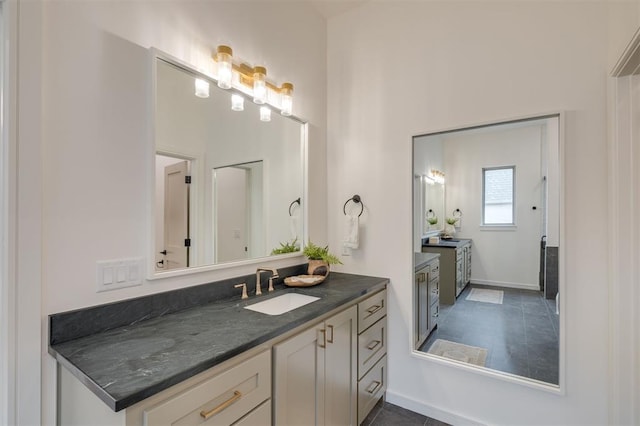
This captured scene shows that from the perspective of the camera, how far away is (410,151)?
210 centimetres

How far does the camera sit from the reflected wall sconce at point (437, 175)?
207 centimetres

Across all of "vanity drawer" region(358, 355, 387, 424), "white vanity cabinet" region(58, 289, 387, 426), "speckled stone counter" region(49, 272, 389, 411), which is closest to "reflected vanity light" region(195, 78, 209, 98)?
"speckled stone counter" region(49, 272, 389, 411)

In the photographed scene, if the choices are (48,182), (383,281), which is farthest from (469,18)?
(48,182)

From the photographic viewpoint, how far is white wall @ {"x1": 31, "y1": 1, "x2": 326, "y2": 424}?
1032mm

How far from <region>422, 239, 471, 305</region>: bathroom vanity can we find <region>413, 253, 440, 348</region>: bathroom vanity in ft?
0.13

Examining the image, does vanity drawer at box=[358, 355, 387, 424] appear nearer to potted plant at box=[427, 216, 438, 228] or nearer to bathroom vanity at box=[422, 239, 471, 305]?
bathroom vanity at box=[422, 239, 471, 305]

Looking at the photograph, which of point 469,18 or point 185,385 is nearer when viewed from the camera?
point 185,385

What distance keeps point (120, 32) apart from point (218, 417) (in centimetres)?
153

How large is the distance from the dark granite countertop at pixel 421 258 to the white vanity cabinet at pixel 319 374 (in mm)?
632

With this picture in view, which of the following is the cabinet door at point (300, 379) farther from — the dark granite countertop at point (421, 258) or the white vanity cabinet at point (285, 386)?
the dark granite countertop at point (421, 258)

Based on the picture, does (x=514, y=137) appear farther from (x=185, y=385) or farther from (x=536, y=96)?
(x=185, y=385)

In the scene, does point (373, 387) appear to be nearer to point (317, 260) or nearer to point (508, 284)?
point (317, 260)

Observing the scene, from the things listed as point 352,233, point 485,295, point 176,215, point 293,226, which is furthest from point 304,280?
point 485,295

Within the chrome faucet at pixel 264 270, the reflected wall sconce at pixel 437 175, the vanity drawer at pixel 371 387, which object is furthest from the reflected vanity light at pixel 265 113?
the vanity drawer at pixel 371 387
